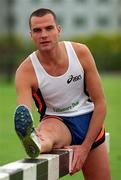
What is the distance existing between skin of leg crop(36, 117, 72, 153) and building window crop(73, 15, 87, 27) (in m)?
70.4

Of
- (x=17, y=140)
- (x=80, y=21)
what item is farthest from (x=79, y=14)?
(x=17, y=140)

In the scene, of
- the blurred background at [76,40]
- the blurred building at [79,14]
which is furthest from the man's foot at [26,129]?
the blurred building at [79,14]

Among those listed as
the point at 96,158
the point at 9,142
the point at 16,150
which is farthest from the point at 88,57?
the point at 9,142

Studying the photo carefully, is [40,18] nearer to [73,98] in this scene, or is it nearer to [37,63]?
[37,63]

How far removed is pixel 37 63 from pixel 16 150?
5.00 m

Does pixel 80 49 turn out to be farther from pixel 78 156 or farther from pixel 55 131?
pixel 78 156

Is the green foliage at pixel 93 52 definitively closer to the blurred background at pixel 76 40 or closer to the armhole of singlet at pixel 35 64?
the blurred background at pixel 76 40

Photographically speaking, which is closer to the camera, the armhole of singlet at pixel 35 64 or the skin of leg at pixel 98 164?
the armhole of singlet at pixel 35 64

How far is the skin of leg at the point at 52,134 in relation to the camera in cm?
492

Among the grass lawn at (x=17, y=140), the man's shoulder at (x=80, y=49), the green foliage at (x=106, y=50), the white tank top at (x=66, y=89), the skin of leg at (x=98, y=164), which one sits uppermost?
the man's shoulder at (x=80, y=49)

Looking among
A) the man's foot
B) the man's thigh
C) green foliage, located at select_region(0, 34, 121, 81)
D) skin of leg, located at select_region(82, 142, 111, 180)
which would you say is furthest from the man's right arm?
green foliage, located at select_region(0, 34, 121, 81)

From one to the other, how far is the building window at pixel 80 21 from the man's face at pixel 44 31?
232 feet

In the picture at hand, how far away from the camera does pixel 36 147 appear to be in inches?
182

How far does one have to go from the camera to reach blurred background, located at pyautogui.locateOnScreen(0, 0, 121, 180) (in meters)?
12.4
